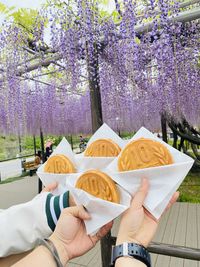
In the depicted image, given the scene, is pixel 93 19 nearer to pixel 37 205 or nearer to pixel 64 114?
pixel 37 205

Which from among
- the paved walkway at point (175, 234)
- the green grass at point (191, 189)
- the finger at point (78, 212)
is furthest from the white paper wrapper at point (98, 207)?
the green grass at point (191, 189)

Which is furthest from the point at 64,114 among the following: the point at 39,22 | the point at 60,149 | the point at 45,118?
the point at 60,149

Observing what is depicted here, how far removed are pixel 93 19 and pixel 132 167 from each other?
2381mm

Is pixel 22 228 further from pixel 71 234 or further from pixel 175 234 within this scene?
pixel 175 234

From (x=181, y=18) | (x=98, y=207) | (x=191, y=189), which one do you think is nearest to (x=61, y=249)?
(x=98, y=207)

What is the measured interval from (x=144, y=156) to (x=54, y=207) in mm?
388

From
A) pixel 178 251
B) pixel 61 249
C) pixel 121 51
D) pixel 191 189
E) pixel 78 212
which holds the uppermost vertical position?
pixel 121 51

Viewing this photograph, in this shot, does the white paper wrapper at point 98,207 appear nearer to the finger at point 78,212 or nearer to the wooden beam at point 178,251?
the finger at point 78,212

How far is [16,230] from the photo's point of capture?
2.83 ft

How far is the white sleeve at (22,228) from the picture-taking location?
0.86 metres

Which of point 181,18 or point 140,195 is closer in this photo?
point 140,195

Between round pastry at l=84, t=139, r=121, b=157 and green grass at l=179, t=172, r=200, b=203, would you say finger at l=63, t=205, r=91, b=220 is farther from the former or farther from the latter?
green grass at l=179, t=172, r=200, b=203

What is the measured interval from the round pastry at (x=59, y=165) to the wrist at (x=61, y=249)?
324 mm

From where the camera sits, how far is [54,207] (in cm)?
92
